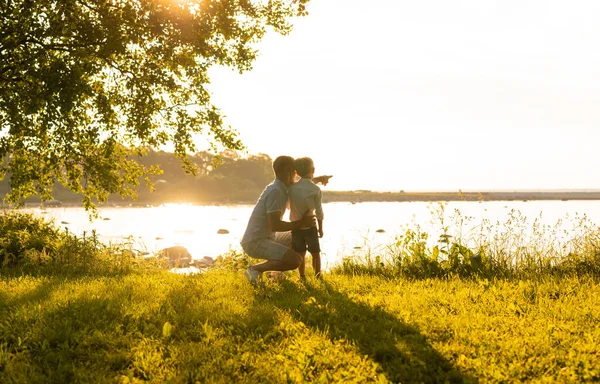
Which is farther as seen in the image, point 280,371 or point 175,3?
point 175,3

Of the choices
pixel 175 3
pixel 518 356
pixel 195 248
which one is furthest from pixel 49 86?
pixel 195 248

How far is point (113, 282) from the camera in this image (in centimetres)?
811

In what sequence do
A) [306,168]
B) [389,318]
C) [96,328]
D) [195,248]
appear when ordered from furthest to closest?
[195,248]
[306,168]
[389,318]
[96,328]

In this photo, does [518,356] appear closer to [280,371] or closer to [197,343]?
[280,371]

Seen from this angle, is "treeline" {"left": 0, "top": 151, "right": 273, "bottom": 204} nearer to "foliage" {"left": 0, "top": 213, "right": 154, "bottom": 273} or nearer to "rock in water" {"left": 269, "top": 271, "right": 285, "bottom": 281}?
"foliage" {"left": 0, "top": 213, "right": 154, "bottom": 273}

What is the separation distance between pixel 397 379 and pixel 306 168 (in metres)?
4.40

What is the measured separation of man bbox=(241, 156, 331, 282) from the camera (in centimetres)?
739

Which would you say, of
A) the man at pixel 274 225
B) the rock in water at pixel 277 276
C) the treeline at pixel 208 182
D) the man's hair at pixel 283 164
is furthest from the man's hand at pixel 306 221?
the treeline at pixel 208 182

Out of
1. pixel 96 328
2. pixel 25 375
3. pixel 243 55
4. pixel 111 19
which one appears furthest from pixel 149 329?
pixel 243 55

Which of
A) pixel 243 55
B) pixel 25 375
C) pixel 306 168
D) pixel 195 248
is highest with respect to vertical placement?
pixel 243 55

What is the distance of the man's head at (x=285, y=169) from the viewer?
25.3ft

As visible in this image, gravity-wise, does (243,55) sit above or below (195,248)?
above

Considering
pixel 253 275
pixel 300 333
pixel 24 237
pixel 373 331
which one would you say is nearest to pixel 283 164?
pixel 253 275

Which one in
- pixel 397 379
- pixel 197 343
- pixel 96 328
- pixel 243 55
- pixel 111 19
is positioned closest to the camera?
pixel 397 379
